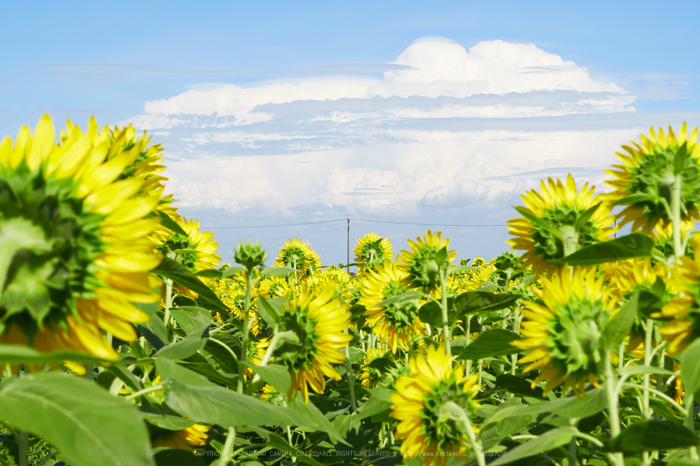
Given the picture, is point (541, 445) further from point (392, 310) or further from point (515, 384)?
point (392, 310)

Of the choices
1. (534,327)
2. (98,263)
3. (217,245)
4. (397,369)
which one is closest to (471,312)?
(397,369)

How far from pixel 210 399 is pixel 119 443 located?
1.34 feet

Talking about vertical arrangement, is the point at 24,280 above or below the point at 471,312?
above

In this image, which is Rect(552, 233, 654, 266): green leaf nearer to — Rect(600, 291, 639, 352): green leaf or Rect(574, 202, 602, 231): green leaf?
Rect(574, 202, 602, 231): green leaf

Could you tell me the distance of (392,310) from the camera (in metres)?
2.90

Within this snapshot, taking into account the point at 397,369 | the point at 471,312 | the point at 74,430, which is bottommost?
the point at 397,369

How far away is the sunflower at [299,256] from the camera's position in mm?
5807

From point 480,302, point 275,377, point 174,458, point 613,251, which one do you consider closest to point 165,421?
point 174,458

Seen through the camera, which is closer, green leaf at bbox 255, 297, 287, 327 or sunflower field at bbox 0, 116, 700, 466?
sunflower field at bbox 0, 116, 700, 466

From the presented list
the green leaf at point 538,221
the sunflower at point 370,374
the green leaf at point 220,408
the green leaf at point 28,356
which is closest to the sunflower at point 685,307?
the green leaf at point 538,221

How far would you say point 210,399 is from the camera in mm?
1078

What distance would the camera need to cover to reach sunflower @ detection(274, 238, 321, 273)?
5807 millimetres

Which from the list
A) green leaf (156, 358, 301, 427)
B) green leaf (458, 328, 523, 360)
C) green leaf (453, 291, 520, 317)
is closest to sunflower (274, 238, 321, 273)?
green leaf (453, 291, 520, 317)

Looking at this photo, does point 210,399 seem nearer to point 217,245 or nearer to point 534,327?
point 534,327
